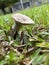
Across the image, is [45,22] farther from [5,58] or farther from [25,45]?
[5,58]

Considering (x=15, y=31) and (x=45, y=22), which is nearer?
(x=15, y=31)

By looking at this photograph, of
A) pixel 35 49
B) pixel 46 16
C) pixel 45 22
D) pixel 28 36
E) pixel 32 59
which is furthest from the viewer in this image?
pixel 46 16

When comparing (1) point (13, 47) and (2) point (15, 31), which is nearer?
(1) point (13, 47)

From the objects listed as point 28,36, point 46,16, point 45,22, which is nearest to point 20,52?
point 28,36

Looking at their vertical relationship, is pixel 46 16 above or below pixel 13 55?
below

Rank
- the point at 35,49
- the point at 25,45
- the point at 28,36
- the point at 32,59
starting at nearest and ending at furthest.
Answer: the point at 32,59
the point at 35,49
the point at 25,45
the point at 28,36

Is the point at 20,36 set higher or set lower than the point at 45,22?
higher

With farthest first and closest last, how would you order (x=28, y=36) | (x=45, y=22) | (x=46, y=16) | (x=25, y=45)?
(x=46, y=16) < (x=45, y=22) < (x=28, y=36) < (x=25, y=45)

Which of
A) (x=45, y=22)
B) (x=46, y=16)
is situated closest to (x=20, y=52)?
(x=45, y=22)

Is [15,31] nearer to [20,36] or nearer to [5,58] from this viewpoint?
[20,36]
